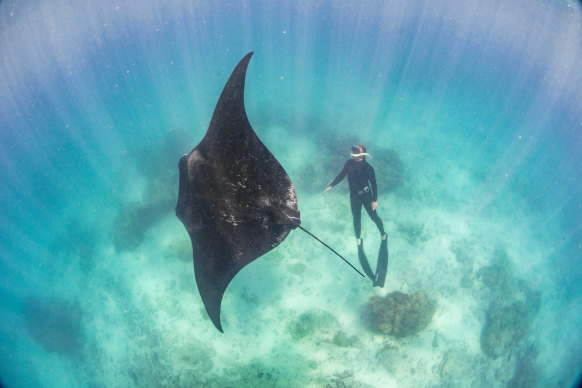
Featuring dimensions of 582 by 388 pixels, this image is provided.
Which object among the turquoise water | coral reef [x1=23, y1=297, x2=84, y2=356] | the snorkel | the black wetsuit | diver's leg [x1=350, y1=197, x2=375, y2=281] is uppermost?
the snorkel

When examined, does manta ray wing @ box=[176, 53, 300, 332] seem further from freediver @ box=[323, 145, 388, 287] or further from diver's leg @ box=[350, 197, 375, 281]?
diver's leg @ box=[350, 197, 375, 281]

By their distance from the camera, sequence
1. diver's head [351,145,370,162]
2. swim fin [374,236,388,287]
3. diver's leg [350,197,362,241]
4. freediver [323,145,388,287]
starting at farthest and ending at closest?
swim fin [374,236,388,287]
diver's leg [350,197,362,241]
freediver [323,145,388,287]
diver's head [351,145,370,162]

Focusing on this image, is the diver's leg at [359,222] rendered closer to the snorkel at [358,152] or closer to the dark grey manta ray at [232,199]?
the snorkel at [358,152]

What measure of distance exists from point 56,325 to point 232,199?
11.9m

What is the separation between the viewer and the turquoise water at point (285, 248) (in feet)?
25.8

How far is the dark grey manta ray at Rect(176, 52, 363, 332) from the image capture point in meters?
3.19

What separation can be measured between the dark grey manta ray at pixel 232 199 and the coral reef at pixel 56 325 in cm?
1010

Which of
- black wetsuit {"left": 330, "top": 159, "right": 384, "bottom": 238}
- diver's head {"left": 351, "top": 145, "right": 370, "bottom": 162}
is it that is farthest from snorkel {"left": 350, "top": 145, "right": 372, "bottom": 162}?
black wetsuit {"left": 330, "top": 159, "right": 384, "bottom": 238}

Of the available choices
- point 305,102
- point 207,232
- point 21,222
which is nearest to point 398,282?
point 207,232

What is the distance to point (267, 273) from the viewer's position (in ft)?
A: 28.7

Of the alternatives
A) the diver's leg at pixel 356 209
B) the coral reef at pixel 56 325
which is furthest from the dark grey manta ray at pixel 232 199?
the coral reef at pixel 56 325

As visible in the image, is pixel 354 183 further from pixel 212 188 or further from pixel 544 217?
pixel 544 217

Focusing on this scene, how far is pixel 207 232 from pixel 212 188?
61 cm

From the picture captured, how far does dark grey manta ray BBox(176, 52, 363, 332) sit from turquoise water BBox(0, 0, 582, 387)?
558 cm
